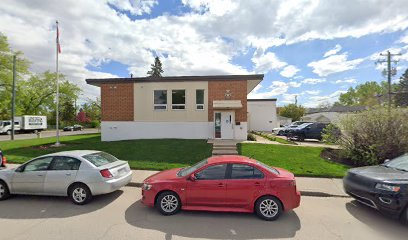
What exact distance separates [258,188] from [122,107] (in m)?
14.1

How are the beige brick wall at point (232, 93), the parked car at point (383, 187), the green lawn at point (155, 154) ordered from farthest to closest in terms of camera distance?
the beige brick wall at point (232, 93), the green lawn at point (155, 154), the parked car at point (383, 187)

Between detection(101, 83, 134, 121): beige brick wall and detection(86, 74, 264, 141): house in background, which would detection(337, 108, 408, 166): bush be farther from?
detection(101, 83, 134, 121): beige brick wall

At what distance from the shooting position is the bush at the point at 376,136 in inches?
392

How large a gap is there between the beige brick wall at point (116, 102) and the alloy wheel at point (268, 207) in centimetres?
1392

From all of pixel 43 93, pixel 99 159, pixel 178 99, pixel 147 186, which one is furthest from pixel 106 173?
pixel 43 93

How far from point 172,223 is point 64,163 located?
3.48 meters

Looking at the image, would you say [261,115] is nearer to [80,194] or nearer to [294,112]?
[294,112]

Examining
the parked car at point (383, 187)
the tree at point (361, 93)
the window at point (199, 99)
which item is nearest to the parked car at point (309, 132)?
the window at point (199, 99)

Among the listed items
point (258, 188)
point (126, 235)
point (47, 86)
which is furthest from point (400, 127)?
point (47, 86)

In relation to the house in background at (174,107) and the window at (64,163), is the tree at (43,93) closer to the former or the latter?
the house in background at (174,107)

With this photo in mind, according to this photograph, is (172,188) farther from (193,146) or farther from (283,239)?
(193,146)

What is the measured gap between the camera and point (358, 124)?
10.6 metres

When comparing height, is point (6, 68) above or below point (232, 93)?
above

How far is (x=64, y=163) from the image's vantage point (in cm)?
593
